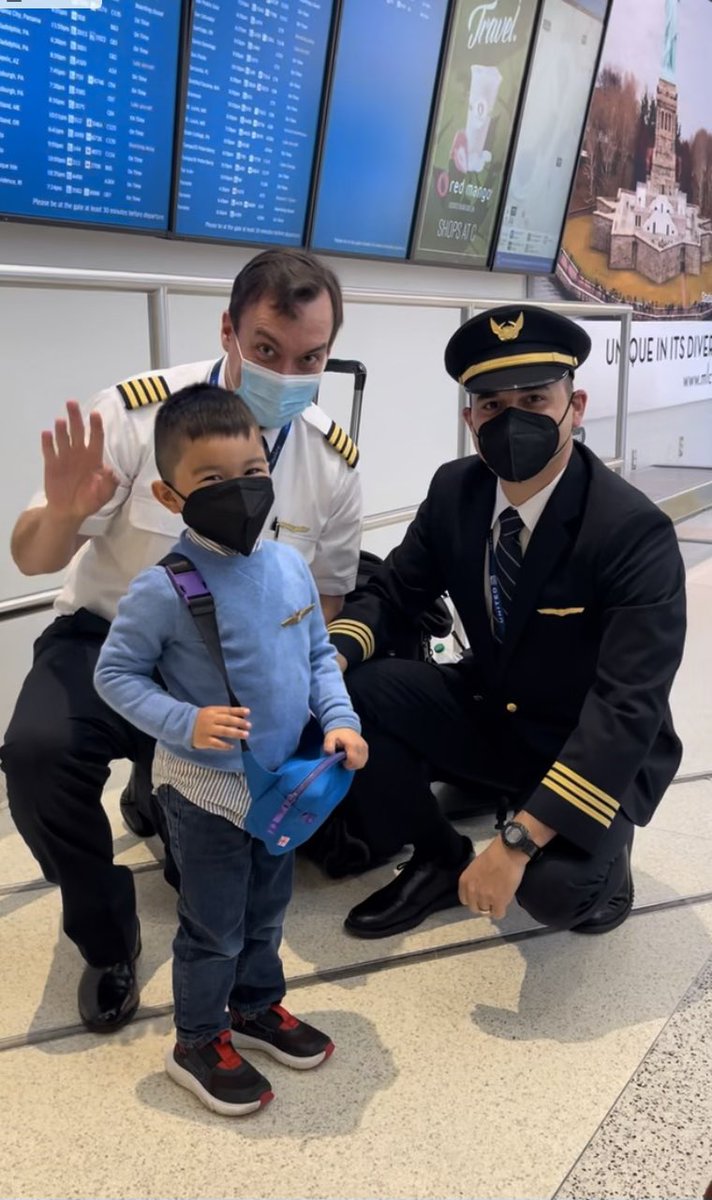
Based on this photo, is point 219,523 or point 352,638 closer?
point 219,523

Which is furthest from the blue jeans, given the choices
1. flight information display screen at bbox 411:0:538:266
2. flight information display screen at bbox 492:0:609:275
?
flight information display screen at bbox 492:0:609:275

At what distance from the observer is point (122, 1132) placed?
1.31m

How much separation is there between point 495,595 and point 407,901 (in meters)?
0.59

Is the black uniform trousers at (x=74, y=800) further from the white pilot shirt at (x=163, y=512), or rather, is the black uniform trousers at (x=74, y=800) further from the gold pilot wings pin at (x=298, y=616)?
the gold pilot wings pin at (x=298, y=616)

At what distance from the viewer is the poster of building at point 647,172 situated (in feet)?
17.4

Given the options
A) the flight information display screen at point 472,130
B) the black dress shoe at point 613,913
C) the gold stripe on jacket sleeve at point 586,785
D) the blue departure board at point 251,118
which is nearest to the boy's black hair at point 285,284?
the gold stripe on jacket sleeve at point 586,785

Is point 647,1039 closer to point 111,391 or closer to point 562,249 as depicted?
point 111,391

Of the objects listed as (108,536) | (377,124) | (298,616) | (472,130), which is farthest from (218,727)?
(472,130)

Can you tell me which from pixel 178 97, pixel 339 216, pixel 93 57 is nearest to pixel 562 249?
pixel 339 216

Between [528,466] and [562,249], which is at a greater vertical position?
[562,249]

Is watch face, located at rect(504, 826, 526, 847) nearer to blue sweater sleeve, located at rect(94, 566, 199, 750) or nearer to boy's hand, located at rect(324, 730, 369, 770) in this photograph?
boy's hand, located at rect(324, 730, 369, 770)

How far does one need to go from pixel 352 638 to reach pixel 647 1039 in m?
0.83

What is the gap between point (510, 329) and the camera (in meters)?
1.62

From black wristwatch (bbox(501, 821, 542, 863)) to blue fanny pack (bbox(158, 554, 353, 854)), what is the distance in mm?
331
